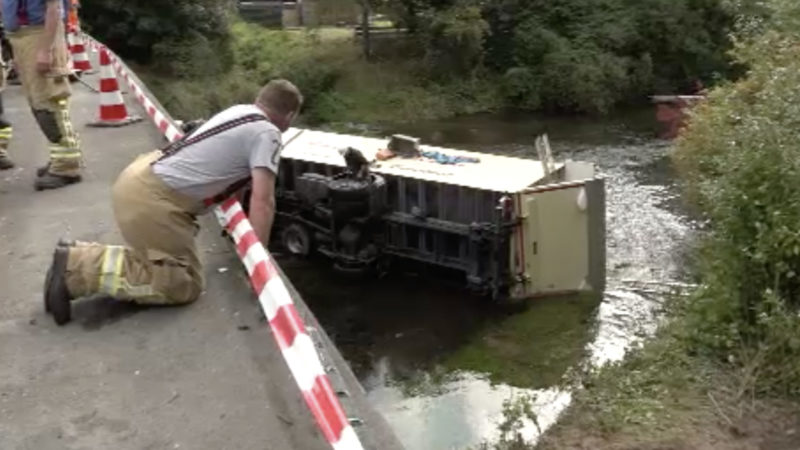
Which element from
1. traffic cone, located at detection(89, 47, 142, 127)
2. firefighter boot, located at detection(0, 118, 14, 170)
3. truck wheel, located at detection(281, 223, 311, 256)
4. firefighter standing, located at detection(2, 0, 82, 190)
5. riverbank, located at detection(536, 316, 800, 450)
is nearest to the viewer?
riverbank, located at detection(536, 316, 800, 450)

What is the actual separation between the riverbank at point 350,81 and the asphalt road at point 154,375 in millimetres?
24005

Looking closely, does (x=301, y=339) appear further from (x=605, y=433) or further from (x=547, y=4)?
(x=547, y=4)

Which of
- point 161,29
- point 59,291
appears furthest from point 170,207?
point 161,29

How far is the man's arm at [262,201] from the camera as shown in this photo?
17.8 feet

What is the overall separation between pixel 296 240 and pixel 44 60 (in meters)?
8.33

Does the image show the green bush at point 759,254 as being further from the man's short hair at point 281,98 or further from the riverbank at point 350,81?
the riverbank at point 350,81

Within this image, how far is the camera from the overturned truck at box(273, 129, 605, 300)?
1345 cm

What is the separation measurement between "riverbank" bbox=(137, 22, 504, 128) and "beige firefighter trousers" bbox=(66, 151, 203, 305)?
24.2 m

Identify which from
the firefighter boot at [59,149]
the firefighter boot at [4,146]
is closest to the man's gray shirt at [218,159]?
the firefighter boot at [59,149]

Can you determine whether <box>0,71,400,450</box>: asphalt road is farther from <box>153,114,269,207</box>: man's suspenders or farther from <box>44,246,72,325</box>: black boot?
<box>153,114,269,207</box>: man's suspenders

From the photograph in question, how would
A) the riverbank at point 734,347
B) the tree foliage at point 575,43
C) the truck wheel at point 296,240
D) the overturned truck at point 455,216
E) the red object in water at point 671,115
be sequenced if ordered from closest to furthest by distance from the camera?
1. the riverbank at point 734,347
2. the overturned truck at point 455,216
3. the truck wheel at point 296,240
4. the red object in water at point 671,115
5. the tree foliage at point 575,43

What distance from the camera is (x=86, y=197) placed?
8414 mm

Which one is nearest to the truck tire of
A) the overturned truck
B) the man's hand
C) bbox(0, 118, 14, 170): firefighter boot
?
the overturned truck

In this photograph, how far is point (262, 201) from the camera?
17.9 ft
